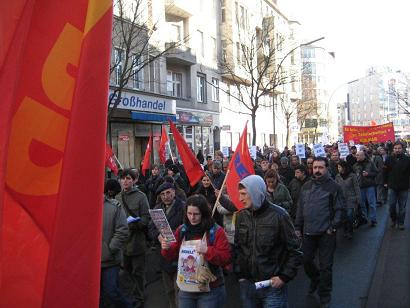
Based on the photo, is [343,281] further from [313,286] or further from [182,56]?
[182,56]

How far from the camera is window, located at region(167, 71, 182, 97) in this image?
2950 centimetres

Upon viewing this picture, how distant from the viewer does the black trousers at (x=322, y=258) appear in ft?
20.4

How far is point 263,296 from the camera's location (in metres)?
4.07

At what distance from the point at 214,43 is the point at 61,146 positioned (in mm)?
34968

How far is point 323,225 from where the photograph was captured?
6.41 m

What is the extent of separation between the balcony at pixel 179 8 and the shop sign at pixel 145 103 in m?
5.65

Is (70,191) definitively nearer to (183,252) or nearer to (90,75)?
(90,75)

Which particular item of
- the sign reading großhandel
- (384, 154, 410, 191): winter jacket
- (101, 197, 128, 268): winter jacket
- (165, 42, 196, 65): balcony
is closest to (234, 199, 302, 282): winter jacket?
(101, 197, 128, 268): winter jacket

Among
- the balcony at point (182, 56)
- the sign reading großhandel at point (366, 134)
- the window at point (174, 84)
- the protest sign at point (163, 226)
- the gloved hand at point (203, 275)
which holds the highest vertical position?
the balcony at point (182, 56)

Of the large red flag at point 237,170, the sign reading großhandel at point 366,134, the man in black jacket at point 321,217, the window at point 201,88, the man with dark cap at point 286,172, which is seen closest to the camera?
the man in black jacket at point 321,217

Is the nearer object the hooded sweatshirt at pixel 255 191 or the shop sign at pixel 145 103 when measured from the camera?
the hooded sweatshirt at pixel 255 191

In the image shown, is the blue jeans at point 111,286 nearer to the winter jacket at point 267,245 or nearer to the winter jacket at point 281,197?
the winter jacket at point 267,245

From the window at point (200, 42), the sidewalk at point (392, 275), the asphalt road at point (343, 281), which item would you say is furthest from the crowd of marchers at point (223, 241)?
the window at point (200, 42)

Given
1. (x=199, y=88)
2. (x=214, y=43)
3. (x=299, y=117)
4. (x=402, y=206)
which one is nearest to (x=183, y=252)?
(x=402, y=206)
